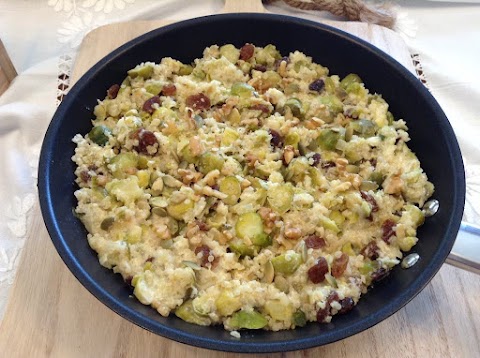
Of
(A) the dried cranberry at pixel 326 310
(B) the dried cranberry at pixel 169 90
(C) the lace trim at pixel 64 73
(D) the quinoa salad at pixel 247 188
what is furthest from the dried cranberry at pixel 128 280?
(C) the lace trim at pixel 64 73

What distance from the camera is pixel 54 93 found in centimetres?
269

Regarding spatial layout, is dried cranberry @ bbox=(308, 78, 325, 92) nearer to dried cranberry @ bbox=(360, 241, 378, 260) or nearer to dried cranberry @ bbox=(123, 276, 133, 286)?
dried cranberry @ bbox=(360, 241, 378, 260)

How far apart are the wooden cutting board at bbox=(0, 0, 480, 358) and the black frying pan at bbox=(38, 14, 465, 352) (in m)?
0.17

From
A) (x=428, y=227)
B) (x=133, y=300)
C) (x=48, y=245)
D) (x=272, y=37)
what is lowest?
(x=48, y=245)

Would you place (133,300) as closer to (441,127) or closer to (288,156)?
(288,156)

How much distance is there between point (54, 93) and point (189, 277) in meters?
1.48

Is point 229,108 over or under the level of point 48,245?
over

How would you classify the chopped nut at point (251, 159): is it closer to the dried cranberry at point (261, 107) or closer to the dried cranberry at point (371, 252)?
the dried cranberry at point (261, 107)

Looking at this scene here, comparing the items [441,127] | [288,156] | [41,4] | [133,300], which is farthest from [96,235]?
[41,4]

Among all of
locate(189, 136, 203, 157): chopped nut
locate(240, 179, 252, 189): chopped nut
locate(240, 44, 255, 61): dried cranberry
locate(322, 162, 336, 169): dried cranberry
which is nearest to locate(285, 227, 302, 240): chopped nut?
locate(240, 179, 252, 189): chopped nut

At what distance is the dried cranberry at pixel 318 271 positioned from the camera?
171cm

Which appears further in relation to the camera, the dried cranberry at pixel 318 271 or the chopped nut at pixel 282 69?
the chopped nut at pixel 282 69

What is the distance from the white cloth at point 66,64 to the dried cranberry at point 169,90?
74 centimetres

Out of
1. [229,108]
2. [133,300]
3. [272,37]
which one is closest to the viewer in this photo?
[133,300]
